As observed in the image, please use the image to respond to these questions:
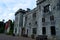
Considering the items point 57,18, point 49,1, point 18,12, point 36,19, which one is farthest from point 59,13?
point 18,12

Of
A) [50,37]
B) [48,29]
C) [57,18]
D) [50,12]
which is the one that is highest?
[50,12]

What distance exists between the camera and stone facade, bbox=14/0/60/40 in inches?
861

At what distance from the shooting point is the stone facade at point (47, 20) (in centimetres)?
2188

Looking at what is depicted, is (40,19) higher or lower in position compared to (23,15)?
lower

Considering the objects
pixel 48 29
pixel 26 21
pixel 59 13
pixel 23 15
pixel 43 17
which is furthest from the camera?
pixel 23 15

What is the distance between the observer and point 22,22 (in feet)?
121

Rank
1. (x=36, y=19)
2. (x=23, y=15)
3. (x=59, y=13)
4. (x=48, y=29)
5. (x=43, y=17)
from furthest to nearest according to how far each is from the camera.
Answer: (x=23, y=15) < (x=36, y=19) < (x=43, y=17) < (x=48, y=29) < (x=59, y=13)

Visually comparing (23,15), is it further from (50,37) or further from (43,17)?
(50,37)

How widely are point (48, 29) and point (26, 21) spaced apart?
11.8 m

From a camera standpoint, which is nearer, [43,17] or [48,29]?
[48,29]

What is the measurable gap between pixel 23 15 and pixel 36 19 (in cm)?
889

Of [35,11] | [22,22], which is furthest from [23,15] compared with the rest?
[35,11]

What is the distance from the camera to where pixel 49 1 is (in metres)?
24.4

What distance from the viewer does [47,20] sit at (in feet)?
79.2
